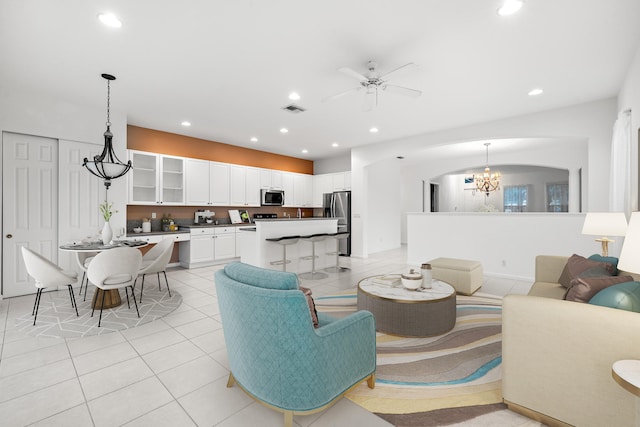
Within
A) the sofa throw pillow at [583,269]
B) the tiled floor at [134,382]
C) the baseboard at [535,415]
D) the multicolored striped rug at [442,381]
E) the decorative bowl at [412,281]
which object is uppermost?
the sofa throw pillow at [583,269]

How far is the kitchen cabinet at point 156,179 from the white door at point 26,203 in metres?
1.18

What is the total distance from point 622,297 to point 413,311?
4.92 ft

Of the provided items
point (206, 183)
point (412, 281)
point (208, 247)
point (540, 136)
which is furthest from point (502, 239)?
point (206, 183)

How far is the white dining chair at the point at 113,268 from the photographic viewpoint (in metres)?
3.19

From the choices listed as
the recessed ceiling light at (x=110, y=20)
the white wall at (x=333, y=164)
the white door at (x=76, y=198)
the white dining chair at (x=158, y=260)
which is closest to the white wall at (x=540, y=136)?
the white wall at (x=333, y=164)

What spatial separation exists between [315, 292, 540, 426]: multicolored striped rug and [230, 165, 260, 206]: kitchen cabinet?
5.28 meters

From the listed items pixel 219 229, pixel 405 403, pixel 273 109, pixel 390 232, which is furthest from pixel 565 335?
pixel 390 232

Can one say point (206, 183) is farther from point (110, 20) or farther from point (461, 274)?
point (461, 274)

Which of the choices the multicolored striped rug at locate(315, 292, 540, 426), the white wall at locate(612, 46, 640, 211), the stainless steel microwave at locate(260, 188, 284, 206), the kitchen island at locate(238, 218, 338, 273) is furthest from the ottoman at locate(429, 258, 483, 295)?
the stainless steel microwave at locate(260, 188, 284, 206)

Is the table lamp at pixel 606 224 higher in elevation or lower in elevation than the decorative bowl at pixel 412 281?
higher

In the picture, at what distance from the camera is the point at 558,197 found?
33.3 ft

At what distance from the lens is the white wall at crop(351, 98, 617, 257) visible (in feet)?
14.9

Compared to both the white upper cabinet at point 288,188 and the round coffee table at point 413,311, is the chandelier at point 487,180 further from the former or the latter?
the round coffee table at point 413,311

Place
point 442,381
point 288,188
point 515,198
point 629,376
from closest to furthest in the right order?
point 629,376, point 442,381, point 288,188, point 515,198
